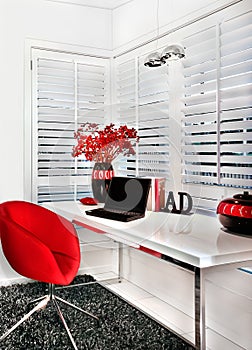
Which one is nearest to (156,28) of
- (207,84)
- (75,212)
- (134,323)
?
(207,84)

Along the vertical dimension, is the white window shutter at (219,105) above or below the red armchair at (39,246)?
above

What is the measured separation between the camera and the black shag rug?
2.30 meters

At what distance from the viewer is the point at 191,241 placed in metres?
1.88

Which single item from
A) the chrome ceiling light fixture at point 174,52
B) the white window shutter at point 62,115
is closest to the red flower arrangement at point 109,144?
the white window shutter at point 62,115

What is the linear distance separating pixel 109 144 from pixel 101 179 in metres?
0.30

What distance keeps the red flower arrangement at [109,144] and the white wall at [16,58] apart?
0.58m

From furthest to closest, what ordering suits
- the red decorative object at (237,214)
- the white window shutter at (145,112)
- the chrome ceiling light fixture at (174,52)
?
the white window shutter at (145,112) < the chrome ceiling light fixture at (174,52) < the red decorative object at (237,214)

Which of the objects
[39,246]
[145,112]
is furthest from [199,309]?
[145,112]

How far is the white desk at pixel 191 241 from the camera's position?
1.67 metres

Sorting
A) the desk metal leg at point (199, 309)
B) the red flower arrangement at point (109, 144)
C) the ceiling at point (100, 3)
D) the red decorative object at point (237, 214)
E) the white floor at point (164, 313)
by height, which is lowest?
the white floor at point (164, 313)

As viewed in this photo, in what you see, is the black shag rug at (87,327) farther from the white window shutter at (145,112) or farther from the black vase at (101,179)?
the white window shutter at (145,112)

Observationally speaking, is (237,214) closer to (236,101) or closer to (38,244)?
(236,101)

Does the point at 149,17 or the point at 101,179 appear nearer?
the point at 101,179

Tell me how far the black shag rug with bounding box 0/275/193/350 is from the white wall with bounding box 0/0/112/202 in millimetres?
1000
